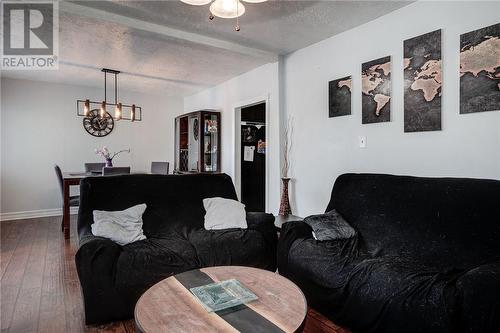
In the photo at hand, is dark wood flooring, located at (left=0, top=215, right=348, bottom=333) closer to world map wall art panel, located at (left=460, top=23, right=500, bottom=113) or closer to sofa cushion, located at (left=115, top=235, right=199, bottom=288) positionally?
sofa cushion, located at (left=115, top=235, right=199, bottom=288)

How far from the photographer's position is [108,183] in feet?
8.77

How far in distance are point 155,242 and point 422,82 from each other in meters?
2.53

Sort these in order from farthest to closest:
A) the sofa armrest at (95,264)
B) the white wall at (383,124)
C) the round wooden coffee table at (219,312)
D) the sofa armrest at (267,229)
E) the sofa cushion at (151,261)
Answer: the sofa armrest at (267,229) → the white wall at (383,124) → the sofa cushion at (151,261) → the sofa armrest at (95,264) → the round wooden coffee table at (219,312)

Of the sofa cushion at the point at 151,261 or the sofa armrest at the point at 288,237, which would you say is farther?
the sofa armrest at the point at 288,237

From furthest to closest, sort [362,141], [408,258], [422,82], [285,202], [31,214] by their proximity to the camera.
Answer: [31,214], [285,202], [362,141], [422,82], [408,258]

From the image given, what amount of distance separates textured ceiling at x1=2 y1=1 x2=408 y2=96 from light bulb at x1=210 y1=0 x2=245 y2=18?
1.88 ft

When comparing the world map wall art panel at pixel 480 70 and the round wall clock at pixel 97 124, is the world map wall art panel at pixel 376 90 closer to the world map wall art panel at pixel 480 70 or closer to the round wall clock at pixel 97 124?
the world map wall art panel at pixel 480 70

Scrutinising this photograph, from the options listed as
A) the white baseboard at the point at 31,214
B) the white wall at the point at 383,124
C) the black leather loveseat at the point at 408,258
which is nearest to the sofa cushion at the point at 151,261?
the black leather loveseat at the point at 408,258

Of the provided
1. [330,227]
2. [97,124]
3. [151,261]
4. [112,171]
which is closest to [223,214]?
[151,261]

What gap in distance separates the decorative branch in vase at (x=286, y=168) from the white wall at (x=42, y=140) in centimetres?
351

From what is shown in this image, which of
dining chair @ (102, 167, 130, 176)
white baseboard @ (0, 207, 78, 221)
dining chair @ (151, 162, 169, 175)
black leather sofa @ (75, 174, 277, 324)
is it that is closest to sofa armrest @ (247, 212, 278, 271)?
black leather sofa @ (75, 174, 277, 324)

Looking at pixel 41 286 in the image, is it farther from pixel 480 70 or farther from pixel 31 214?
pixel 480 70

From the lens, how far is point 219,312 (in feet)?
4.33

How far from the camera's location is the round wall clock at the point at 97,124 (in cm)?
564
